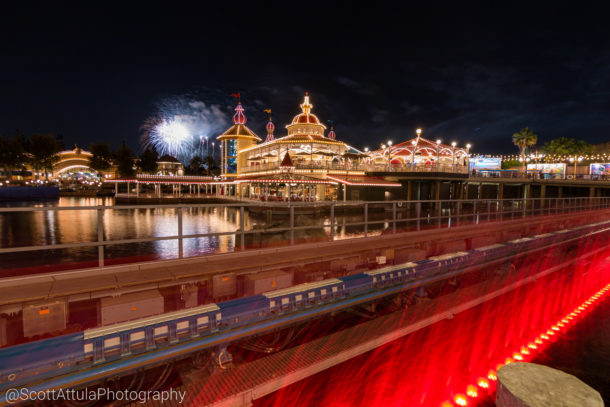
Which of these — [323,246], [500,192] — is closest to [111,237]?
[323,246]

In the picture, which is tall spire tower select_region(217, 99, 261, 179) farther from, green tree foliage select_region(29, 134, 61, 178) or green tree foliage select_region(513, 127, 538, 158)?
green tree foliage select_region(513, 127, 538, 158)

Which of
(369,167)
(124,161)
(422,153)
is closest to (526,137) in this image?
(422,153)

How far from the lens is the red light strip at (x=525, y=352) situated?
12.3ft

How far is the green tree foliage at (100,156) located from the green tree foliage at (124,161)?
2789 mm

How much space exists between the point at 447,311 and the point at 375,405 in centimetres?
275

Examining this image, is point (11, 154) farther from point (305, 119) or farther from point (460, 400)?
point (460, 400)

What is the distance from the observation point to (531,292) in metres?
7.02

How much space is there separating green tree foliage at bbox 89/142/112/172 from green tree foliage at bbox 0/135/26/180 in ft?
46.1

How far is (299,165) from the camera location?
38.3 meters

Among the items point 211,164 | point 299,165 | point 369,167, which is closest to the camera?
point 299,165

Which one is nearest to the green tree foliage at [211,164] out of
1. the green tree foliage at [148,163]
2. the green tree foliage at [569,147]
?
the green tree foliage at [148,163]

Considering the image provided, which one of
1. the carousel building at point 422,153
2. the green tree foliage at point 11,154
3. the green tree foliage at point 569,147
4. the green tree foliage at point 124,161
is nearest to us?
the carousel building at point 422,153

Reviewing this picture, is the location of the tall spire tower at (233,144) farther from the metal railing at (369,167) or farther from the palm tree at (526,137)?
the palm tree at (526,137)

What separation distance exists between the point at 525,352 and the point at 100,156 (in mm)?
98796
